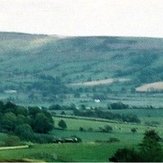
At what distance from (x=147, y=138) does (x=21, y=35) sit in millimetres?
162712

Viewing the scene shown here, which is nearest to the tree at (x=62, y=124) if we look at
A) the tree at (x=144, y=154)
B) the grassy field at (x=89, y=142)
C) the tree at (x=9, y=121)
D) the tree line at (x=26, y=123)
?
the grassy field at (x=89, y=142)

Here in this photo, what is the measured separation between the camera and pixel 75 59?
16212 cm

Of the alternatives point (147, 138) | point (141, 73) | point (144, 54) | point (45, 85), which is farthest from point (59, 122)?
point (144, 54)

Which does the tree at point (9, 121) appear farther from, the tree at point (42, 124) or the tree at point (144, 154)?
the tree at point (144, 154)

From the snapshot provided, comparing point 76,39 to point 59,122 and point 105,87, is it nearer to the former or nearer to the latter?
point 105,87

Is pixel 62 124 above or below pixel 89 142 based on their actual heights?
above

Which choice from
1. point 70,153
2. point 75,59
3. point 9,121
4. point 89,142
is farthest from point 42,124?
point 75,59

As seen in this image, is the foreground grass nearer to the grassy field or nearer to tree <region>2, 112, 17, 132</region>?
the grassy field

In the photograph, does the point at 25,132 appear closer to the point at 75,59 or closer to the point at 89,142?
the point at 89,142

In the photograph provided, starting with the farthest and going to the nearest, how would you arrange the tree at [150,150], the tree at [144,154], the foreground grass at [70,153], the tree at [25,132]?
the tree at [25,132]
the foreground grass at [70,153]
the tree at [150,150]
the tree at [144,154]

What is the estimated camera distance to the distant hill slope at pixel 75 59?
458ft

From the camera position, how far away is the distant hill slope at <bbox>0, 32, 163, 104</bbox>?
139750 millimetres

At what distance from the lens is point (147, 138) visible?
32.2 meters

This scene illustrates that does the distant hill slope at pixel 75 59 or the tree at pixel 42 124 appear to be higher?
the distant hill slope at pixel 75 59
